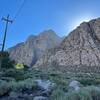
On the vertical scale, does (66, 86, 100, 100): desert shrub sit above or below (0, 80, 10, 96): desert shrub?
below

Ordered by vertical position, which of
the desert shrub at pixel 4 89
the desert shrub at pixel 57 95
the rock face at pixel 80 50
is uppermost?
the rock face at pixel 80 50

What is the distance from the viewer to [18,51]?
190875 millimetres

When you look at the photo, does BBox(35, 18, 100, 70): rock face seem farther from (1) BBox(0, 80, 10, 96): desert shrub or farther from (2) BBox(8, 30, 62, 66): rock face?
(1) BBox(0, 80, 10, 96): desert shrub

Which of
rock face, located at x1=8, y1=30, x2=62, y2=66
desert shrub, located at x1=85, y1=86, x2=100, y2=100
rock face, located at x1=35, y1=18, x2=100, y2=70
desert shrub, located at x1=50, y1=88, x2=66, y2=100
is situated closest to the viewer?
desert shrub, located at x1=85, y1=86, x2=100, y2=100

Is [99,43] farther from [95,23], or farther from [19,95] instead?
[19,95]

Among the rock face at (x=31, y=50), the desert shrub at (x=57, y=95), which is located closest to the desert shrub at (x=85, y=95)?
the desert shrub at (x=57, y=95)

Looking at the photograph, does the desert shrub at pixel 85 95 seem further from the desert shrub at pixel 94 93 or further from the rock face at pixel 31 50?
the rock face at pixel 31 50

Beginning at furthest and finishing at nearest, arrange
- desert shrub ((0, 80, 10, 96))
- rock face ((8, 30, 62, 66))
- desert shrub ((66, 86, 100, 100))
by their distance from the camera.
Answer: rock face ((8, 30, 62, 66))
desert shrub ((0, 80, 10, 96))
desert shrub ((66, 86, 100, 100))

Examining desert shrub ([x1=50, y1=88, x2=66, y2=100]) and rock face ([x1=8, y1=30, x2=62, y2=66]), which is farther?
rock face ([x1=8, y1=30, x2=62, y2=66])

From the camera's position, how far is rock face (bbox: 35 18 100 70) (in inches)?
4377

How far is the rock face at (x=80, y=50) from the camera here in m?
111

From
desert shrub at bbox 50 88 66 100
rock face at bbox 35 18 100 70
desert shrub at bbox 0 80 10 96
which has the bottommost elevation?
desert shrub at bbox 50 88 66 100

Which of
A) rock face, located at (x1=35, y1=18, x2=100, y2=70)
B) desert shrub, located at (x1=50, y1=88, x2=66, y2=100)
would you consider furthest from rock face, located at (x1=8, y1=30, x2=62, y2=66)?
desert shrub, located at (x1=50, y1=88, x2=66, y2=100)

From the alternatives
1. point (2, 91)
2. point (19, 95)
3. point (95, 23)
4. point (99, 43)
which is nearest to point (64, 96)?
point (19, 95)
